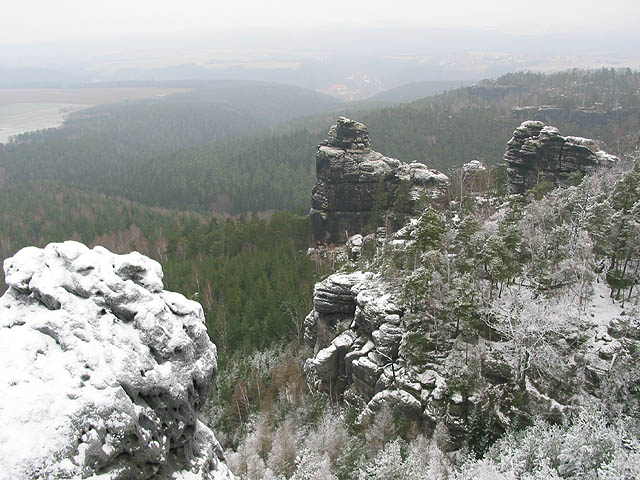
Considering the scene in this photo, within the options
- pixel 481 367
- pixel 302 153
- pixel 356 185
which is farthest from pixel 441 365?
pixel 302 153

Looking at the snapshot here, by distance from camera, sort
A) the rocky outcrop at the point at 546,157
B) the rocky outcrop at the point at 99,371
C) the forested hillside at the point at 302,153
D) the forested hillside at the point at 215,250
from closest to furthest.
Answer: the rocky outcrop at the point at 99,371 → the forested hillside at the point at 215,250 → the rocky outcrop at the point at 546,157 → the forested hillside at the point at 302,153

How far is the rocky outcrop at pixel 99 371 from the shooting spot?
1237 centimetres

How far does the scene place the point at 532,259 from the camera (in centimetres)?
3266

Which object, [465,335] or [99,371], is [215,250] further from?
[99,371]

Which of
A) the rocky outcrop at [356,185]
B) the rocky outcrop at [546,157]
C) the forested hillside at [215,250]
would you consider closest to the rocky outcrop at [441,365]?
the forested hillside at [215,250]

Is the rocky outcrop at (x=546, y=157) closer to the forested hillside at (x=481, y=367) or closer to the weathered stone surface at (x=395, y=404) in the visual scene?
the forested hillside at (x=481, y=367)

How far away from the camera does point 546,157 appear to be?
54.9m

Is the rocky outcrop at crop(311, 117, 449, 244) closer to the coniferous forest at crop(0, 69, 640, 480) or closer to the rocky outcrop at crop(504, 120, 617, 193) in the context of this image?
the coniferous forest at crop(0, 69, 640, 480)

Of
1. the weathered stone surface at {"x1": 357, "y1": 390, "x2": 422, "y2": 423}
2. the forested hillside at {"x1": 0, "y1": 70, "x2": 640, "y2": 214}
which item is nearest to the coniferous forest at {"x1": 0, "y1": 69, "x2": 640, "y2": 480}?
the weathered stone surface at {"x1": 357, "y1": 390, "x2": 422, "y2": 423}

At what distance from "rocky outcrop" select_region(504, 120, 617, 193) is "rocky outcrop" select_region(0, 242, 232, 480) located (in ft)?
164

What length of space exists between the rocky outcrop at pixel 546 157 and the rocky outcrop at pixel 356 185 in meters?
9.34

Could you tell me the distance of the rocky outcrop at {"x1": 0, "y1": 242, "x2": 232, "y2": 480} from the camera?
12.4 m

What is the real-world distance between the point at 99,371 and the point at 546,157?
56.6 meters

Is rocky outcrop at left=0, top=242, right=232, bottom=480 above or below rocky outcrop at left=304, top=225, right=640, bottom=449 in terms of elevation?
above
